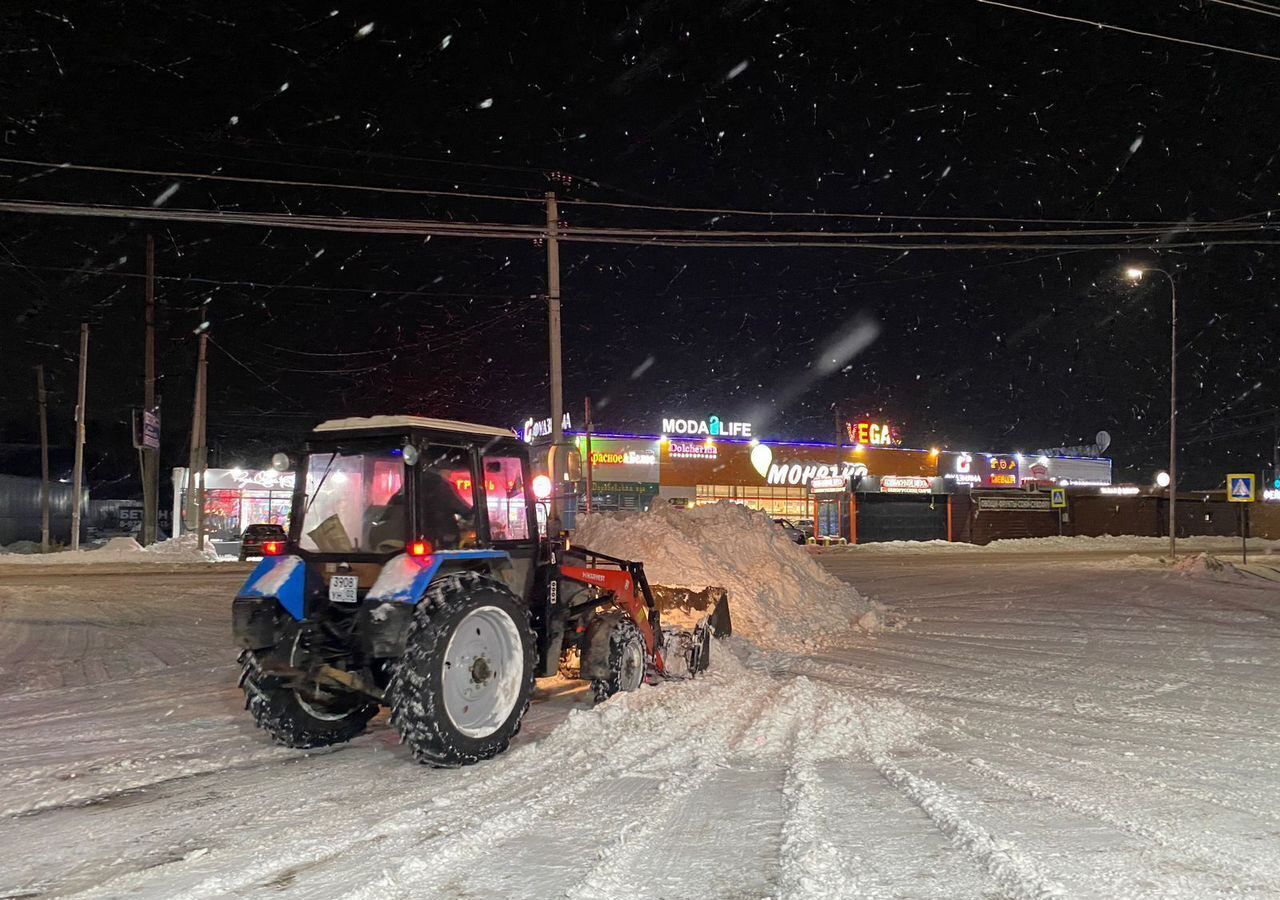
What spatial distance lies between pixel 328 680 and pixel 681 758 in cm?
257

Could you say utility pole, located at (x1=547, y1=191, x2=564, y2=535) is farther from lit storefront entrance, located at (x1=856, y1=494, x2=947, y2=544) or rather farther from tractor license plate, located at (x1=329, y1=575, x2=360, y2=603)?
lit storefront entrance, located at (x1=856, y1=494, x2=947, y2=544)

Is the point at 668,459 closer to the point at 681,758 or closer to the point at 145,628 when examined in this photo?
the point at 145,628

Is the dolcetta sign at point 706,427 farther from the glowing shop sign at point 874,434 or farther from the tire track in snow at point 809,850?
the tire track in snow at point 809,850

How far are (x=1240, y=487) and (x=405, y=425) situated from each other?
28.9 m

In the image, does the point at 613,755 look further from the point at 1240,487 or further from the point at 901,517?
the point at 901,517

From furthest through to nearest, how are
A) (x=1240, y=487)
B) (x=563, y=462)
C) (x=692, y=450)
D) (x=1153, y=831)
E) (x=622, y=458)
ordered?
(x=692, y=450), (x=622, y=458), (x=1240, y=487), (x=563, y=462), (x=1153, y=831)


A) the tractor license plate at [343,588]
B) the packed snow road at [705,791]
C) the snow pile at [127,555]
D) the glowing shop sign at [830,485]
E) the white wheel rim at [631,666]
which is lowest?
the snow pile at [127,555]

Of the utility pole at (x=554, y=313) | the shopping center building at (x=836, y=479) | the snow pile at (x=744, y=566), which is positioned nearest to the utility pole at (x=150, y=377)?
the shopping center building at (x=836, y=479)

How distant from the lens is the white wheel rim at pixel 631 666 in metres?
8.69

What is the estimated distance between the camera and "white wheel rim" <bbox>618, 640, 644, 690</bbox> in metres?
8.69

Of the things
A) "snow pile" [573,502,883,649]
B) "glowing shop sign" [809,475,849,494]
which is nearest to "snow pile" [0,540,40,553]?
"snow pile" [573,502,883,649]

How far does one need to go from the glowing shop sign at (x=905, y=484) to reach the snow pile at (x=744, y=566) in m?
43.6

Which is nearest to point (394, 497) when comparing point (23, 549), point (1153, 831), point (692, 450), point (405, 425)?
point (405, 425)

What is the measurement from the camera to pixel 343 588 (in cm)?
716
